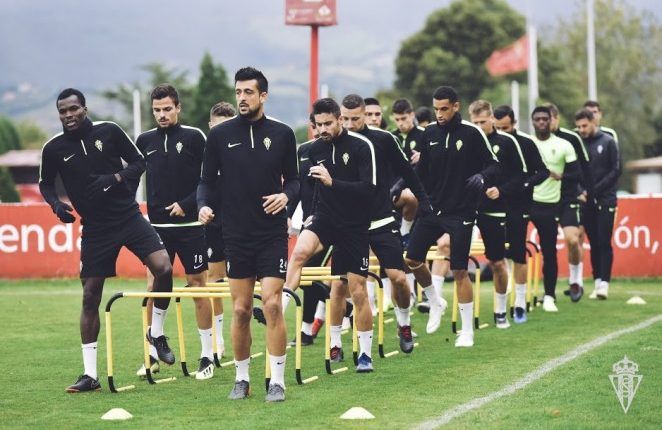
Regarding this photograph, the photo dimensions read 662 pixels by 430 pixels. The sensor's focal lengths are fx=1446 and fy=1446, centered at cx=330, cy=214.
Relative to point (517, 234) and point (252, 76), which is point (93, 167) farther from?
point (517, 234)

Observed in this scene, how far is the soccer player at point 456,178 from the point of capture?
594 inches

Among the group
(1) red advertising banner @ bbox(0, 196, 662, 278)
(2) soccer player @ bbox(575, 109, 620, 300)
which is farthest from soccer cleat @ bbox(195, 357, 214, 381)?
(1) red advertising banner @ bbox(0, 196, 662, 278)

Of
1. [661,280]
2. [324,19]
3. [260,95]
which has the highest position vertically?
[324,19]

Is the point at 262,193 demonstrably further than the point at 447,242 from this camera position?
No

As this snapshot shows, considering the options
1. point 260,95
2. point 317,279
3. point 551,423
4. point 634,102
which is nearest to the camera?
point 551,423

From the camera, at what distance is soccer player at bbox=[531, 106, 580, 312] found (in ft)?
61.9

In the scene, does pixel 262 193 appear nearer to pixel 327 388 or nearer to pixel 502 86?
pixel 327 388

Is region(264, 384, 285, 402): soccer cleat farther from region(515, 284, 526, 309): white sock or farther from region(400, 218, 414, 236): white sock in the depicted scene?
region(400, 218, 414, 236): white sock

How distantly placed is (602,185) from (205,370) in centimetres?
925

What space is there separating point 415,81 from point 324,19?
220 feet

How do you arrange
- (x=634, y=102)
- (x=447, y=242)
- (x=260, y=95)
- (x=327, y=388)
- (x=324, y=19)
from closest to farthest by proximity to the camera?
(x=260, y=95), (x=327, y=388), (x=447, y=242), (x=324, y=19), (x=634, y=102)

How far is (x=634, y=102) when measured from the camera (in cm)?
11119

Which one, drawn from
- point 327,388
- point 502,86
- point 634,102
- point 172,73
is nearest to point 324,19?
point 327,388

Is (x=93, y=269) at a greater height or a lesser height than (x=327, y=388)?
greater
